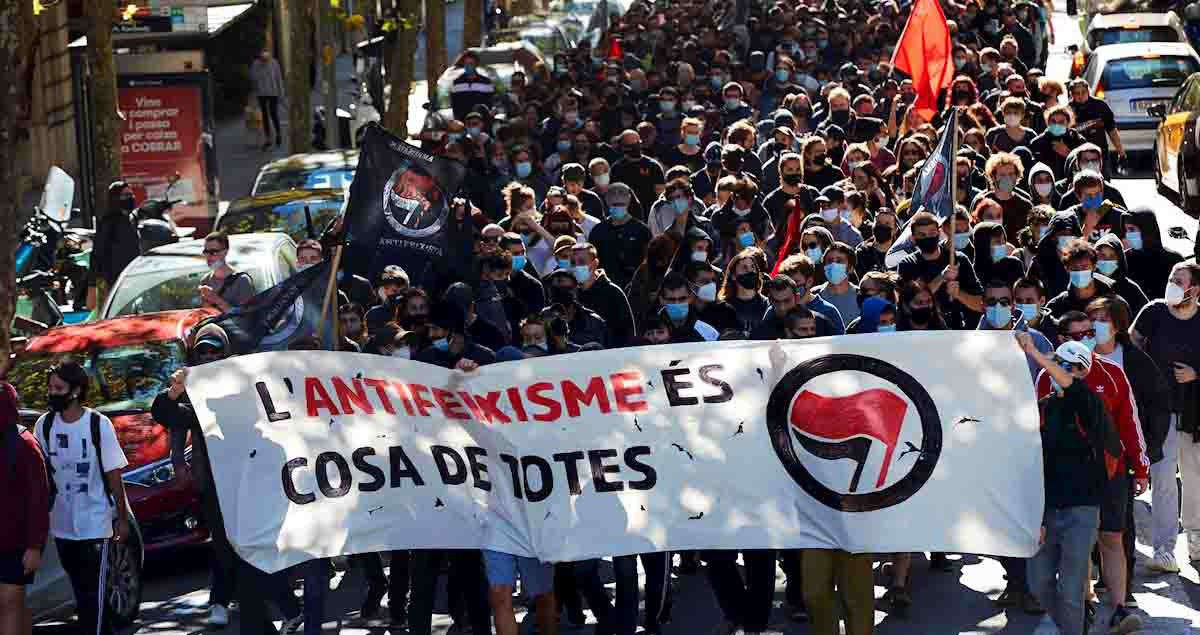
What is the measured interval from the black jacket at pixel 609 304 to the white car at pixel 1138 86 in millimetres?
15709

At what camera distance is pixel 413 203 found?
13.0m

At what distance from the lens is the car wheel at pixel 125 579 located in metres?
11.2

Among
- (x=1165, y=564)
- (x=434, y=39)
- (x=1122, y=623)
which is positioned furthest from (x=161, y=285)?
(x=434, y=39)

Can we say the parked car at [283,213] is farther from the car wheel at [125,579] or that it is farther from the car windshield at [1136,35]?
the car windshield at [1136,35]

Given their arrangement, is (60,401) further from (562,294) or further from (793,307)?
(793,307)

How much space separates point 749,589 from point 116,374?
4.51 meters

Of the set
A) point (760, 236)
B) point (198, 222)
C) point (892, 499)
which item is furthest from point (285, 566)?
point (198, 222)

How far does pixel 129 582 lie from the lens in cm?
1141

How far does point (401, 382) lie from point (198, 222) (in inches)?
593

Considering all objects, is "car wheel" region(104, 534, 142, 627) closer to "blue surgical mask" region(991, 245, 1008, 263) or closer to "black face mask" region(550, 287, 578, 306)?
"black face mask" region(550, 287, 578, 306)

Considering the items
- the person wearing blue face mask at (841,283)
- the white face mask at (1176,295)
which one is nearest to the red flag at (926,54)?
the person wearing blue face mask at (841,283)

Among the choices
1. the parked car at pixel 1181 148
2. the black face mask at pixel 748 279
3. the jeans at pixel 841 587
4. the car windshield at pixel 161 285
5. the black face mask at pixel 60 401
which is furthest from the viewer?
the parked car at pixel 1181 148

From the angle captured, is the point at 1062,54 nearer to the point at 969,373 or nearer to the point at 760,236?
the point at 760,236

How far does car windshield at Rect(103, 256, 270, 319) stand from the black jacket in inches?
110
